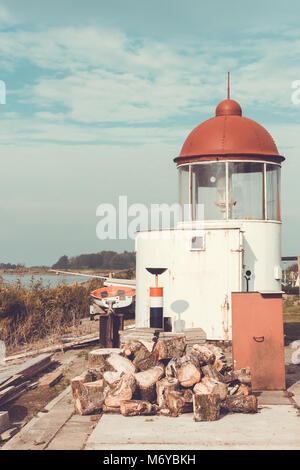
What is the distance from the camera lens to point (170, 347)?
388 inches

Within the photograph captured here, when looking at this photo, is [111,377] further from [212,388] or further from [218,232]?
[218,232]

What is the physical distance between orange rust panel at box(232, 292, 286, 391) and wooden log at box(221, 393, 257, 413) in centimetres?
169

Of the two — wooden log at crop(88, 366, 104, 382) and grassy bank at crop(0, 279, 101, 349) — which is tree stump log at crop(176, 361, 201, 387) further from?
grassy bank at crop(0, 279, 101, 349)

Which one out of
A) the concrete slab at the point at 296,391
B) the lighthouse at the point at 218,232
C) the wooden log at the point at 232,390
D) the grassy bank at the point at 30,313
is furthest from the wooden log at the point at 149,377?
the grassy bank at the point at 30,313

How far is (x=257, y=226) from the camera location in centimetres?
1472

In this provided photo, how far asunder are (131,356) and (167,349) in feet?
2.06

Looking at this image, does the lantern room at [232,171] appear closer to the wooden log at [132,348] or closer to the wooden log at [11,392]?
the wooden log at [132,348]

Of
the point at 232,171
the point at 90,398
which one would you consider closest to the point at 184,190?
the point at 232,171

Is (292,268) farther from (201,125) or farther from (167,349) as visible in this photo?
(167,349)

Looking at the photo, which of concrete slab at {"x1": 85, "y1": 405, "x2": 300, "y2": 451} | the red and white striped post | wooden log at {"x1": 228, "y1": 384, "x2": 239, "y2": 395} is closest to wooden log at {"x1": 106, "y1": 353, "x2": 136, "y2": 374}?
concrete slab at {"x1": 85, "y1": 405, "x2": 300, "y2": 451}

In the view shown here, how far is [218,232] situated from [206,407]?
21.1ft

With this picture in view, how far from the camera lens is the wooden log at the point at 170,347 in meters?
9.70

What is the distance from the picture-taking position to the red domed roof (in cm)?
1487

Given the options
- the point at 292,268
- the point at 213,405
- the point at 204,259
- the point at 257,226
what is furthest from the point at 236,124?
the point at 292,268
